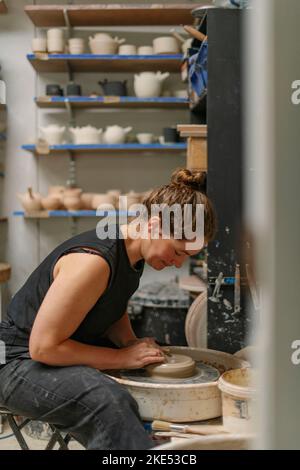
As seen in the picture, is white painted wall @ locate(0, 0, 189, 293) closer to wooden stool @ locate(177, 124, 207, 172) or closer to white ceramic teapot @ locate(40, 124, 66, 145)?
Result: white ceramic teapot @ locate(40, 124, 66, 145)

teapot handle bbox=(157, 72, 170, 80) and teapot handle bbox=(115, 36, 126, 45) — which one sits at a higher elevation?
teapot handle bbox=(115, 36, 126, 45)

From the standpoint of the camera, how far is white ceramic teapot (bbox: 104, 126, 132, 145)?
2.44 m

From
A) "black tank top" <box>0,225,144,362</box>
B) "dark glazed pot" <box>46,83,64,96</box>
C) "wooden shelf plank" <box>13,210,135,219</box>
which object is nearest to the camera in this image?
"black tank top" <box>0,225,144,362</box>

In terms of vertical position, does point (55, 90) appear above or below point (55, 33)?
below

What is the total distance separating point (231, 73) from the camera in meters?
1.67

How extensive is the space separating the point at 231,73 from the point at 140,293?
96cm

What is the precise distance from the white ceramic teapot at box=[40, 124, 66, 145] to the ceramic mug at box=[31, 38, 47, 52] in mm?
367

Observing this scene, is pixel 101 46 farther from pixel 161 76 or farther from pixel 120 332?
pixel 120 332

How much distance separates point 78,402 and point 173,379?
0.24 metres

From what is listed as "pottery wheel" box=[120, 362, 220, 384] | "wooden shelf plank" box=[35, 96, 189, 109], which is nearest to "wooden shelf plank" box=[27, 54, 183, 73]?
"wooden shelf plank" box=[35, 96, 189, 109]

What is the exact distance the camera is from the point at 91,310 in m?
1.20

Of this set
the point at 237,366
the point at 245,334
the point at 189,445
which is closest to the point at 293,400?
the point at 189,445

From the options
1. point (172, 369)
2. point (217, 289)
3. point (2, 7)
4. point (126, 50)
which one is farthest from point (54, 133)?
point (172, 369)

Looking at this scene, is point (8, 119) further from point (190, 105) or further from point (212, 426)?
point (212, 426)
